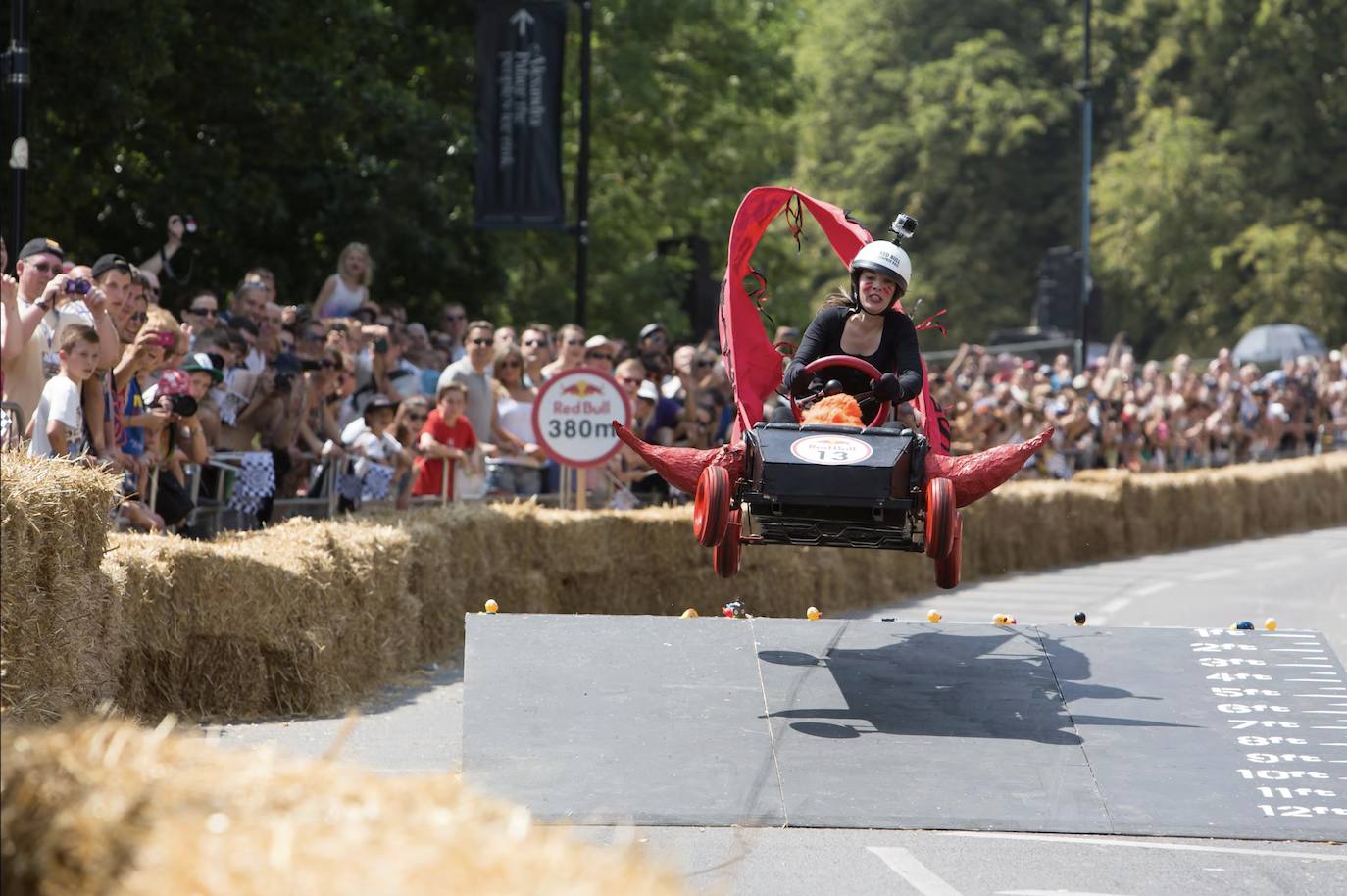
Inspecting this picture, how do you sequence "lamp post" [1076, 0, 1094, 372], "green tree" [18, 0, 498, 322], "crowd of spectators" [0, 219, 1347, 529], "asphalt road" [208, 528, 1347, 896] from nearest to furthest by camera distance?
"asphalt road" [208, 528, 1347, 896], "crowd of spectators" [0, 219, 1347, 529], "green tree" [18, 0, 498, 322], "lamp post" [1076, 0, 1094, 372]

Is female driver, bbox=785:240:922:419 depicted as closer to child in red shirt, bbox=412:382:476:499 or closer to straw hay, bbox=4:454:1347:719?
straw hay, bbox=4:454:1347:719

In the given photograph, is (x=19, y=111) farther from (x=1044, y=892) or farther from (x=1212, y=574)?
(x=1212, y=574)

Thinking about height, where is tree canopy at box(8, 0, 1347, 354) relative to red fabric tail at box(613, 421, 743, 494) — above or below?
above

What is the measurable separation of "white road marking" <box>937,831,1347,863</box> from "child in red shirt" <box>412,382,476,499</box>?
24.9 feet

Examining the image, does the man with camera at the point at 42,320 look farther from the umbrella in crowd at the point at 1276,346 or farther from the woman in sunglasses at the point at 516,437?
the umbrella in crowd at the point at 1276,346

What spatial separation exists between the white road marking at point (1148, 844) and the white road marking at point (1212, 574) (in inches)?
584

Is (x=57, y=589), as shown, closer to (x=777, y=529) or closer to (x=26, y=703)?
(x=26, y=703)

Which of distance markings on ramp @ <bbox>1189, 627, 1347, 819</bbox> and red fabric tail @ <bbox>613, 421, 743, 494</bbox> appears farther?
red fabric tail @ <bbox>613, 421, 743, 494</bbox>

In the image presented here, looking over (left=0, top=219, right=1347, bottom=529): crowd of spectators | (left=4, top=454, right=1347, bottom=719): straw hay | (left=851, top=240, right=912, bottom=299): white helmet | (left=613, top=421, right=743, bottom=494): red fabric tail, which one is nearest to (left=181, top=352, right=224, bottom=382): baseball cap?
(left=0, top=219, right=1347, bottom=529): crowd of spectators

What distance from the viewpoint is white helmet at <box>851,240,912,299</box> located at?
11008 mm

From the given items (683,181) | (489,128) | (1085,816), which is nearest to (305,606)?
(1085,816)

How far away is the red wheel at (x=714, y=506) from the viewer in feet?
33.4

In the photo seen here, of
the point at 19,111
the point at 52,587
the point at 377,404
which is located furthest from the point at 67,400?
the point at 377,404

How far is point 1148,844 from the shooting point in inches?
341
